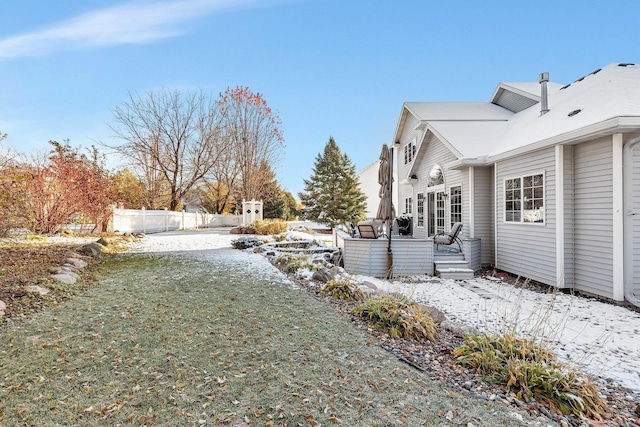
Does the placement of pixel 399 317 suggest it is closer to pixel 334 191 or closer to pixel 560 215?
pixel 560 215

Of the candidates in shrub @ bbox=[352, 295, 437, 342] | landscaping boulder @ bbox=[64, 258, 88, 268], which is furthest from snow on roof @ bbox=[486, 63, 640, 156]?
landscaping boulder @ bbox=[64, 258, 88, 268]

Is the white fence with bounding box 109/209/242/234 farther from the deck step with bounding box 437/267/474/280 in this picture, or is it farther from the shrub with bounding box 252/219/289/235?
the deck step with bounding box 437/267/474/280

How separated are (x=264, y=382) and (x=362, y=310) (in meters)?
1.97

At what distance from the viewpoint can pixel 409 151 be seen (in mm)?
15391

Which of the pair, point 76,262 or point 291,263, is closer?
point 76,262

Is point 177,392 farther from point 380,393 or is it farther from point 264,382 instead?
point 380,393

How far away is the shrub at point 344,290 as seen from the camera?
5023 mm

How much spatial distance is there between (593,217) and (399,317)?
16.3 ft

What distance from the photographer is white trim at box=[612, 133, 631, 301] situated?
552 cm

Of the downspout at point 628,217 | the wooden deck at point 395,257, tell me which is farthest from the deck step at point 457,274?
the downspout at point 628,217

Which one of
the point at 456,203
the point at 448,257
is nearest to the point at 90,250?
the point at 448,257

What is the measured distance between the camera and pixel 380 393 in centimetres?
243

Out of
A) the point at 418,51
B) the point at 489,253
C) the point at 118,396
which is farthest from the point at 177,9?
the point at 489,253

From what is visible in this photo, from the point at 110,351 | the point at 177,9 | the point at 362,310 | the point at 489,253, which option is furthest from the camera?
the point at 489,253
